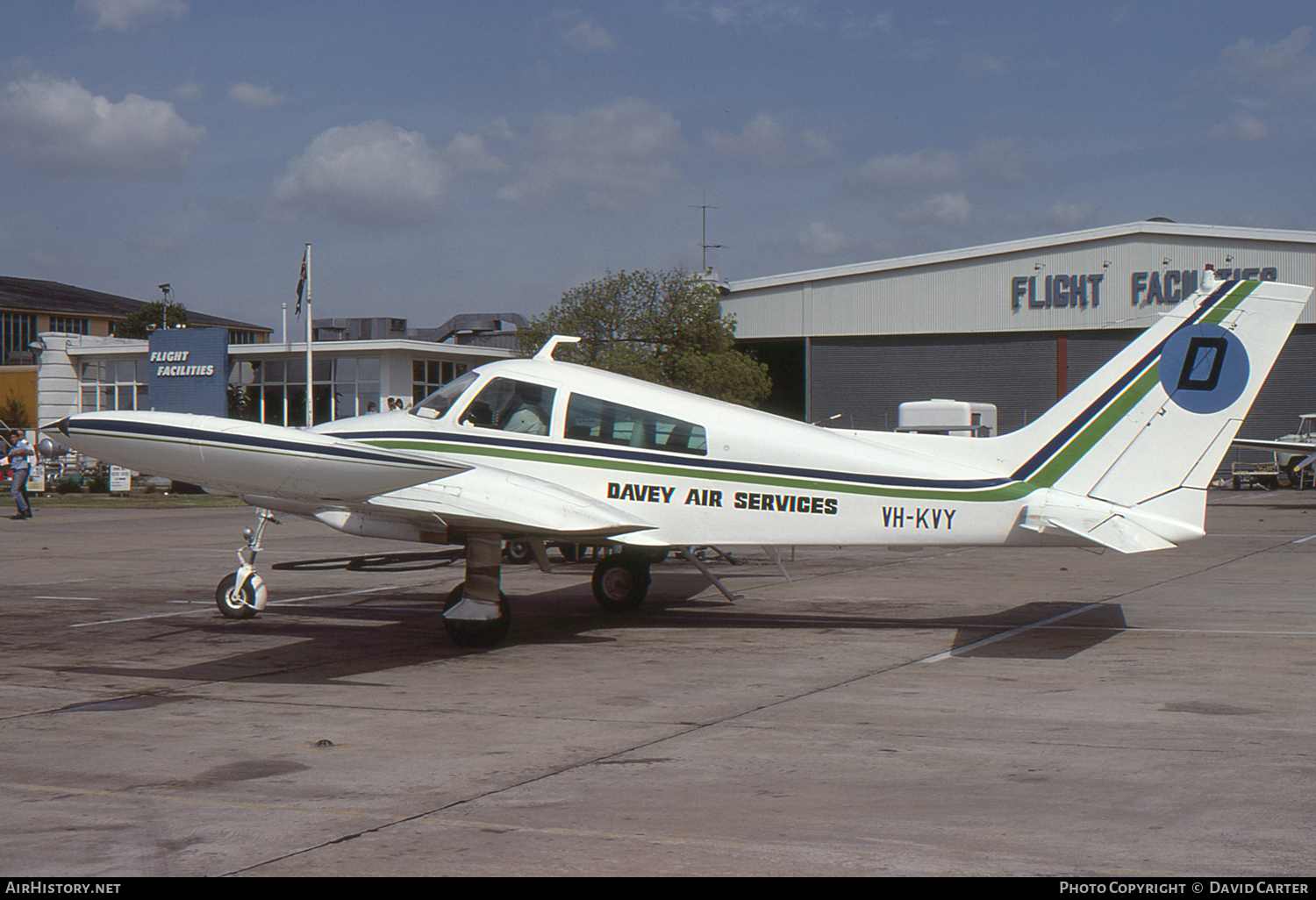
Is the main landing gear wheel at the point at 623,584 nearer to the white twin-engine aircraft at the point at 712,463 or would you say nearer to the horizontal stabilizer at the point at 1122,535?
the white twin-engine aircraft at the point at 712,463

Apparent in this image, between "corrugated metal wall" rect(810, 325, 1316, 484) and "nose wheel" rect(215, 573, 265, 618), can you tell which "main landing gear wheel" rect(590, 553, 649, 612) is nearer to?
"nose wheel" rect(215, 573, 265, 618)

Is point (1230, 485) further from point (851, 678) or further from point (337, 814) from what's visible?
point (337, 814)

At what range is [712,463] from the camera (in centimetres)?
1092

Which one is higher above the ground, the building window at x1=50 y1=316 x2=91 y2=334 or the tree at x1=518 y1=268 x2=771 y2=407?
the building window at x1=50 y1=316 x2=91 y2=334

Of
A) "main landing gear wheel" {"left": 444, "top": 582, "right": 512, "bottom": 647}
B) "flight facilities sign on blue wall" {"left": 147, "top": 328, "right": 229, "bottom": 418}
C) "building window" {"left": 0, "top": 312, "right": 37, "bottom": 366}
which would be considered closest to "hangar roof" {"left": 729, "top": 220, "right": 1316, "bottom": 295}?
"flight facilities sign on blue wall" {"left": 147, "top": 328, "right": 229, "bottom": 418}

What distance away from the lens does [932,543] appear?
10.5 metres

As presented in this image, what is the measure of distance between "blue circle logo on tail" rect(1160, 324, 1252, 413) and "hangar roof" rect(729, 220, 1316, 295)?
41.0m

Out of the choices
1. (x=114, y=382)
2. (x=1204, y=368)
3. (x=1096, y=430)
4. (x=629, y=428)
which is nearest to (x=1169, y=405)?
(x=1204, y=368)

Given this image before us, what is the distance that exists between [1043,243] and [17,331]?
8245cm

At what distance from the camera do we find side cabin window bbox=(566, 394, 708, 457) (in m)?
11.0

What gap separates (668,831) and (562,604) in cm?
866

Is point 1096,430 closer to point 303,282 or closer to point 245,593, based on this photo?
point 245,593

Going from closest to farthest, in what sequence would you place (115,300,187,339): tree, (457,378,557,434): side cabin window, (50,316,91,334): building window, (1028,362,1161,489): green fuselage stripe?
(1028,362,1161,489): green fuselage stripe → (457,378,557,434): side cabin window → (115,300,187,339): tree → (50,316,91,334): building window
